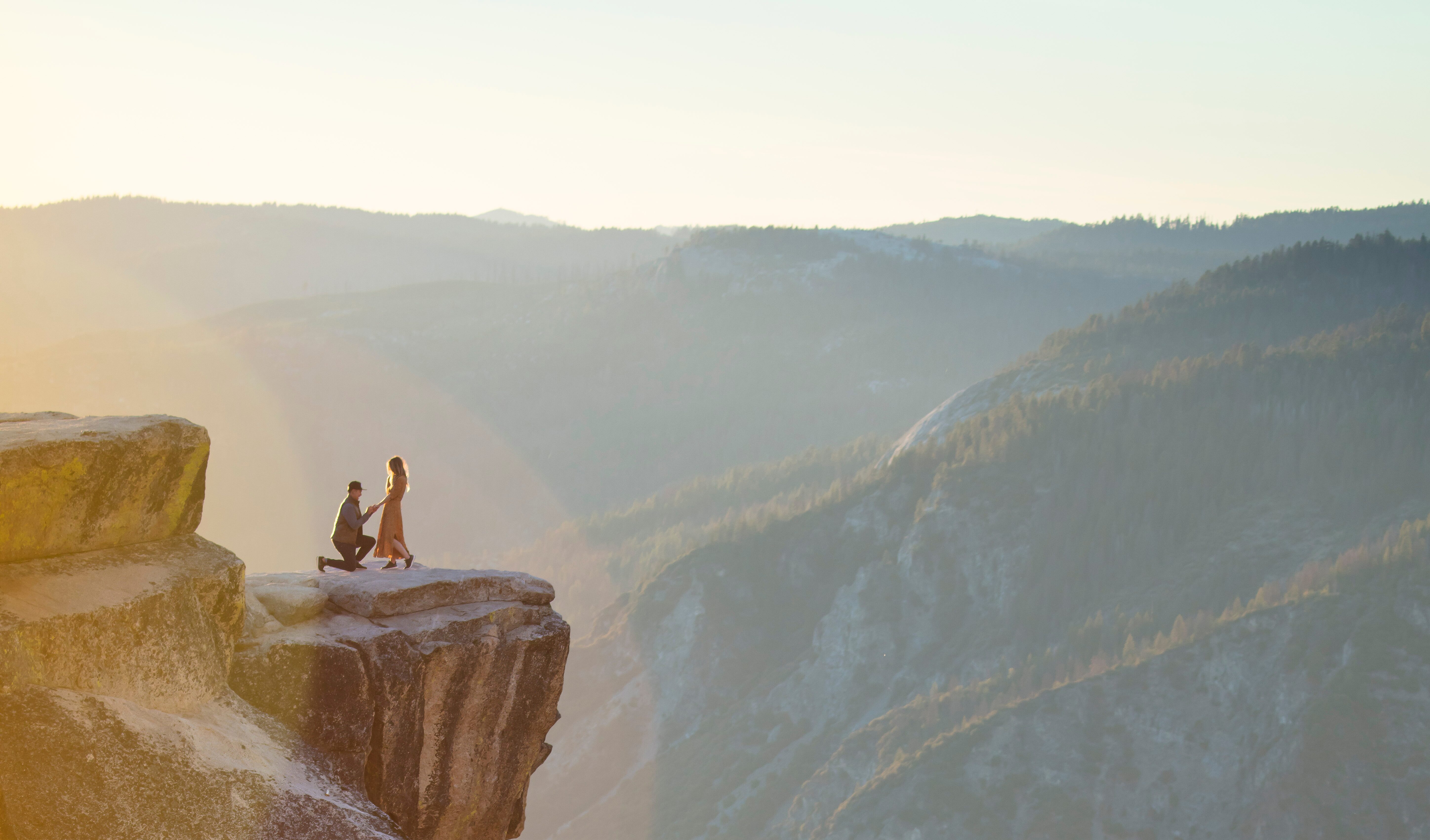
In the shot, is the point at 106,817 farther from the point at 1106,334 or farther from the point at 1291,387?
the point at 1106,334

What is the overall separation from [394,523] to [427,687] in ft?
12.3

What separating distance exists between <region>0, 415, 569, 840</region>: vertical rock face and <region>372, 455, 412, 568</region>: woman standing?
3.99 feet

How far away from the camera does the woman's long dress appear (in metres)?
24.0

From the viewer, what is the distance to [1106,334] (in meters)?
192

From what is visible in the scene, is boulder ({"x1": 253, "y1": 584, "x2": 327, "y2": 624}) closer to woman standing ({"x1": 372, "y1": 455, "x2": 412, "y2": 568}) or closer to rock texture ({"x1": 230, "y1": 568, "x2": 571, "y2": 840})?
rock texture ({"x1": 230, "y1": 568, "x2": 571, "y2": 840})

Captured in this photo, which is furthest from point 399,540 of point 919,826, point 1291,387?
point 1291,387

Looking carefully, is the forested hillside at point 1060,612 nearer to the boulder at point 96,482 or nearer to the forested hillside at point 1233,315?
the forested hillside at point 1233,315

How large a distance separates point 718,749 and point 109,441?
5077 inches

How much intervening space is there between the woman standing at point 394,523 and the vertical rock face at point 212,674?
122 cm

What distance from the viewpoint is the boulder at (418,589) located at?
22.1m

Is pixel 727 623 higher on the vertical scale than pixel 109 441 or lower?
lower

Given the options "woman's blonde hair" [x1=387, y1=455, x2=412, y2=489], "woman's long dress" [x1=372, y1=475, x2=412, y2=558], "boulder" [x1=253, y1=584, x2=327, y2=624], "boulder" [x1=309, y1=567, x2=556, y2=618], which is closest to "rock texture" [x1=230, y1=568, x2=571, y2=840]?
"boulder" [x1=309, y1=567, x2=556, y2=618]

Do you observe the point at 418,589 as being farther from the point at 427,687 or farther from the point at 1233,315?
the point at 1233,315

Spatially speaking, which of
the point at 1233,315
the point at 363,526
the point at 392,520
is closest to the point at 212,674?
the point at 363,526
